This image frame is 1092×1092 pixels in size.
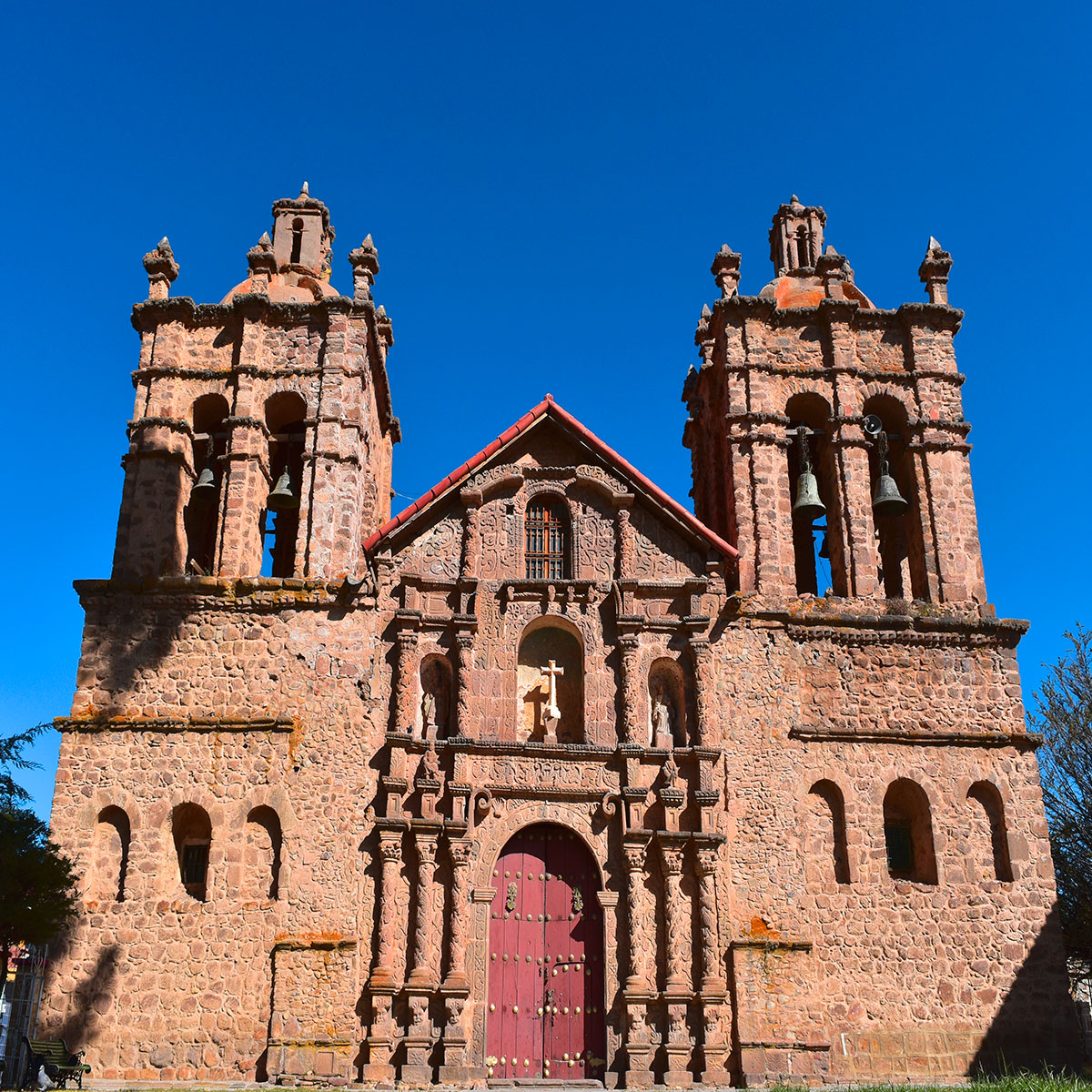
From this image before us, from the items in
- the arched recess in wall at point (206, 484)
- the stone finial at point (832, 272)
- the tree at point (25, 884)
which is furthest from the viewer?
the stone finial at point (832, 272)

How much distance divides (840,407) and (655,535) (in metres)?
4.13

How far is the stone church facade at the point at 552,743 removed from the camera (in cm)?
1556

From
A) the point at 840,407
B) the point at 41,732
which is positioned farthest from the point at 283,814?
the point at 840,407

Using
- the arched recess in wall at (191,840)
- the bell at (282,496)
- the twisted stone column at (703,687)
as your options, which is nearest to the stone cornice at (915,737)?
the twisted stone column at (703,687)

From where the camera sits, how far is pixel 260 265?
2016 centimetres

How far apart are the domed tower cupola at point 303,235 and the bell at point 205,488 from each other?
15.4ft

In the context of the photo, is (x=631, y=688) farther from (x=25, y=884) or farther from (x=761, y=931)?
(x=25, y=884)

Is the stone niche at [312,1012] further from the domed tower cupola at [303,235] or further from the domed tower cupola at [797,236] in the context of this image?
the domed tower cupola at [797,236]

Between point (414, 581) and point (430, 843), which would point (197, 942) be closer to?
point (430, 843)

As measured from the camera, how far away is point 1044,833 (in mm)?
16844

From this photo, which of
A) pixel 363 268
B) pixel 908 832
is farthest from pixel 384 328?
pixel 908 832

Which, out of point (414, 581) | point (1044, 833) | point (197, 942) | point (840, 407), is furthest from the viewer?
point (840, 407)

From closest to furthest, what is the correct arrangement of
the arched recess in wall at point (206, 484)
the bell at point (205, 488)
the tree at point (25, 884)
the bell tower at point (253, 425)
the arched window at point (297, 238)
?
the tree at point (25, 884), the bell tower at point (253, 425), the bell at point (205, 488), the arched recess in wall at point (206, 484), the arched window at point (297, 238)

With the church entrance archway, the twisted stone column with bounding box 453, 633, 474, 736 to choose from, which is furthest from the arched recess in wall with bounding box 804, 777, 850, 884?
the twisted stone column with bounding box 453, 633, 474, 736
